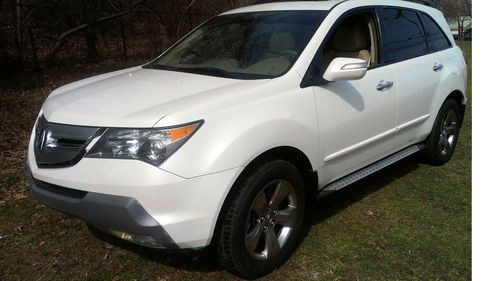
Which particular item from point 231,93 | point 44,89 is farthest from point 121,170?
point 44,89

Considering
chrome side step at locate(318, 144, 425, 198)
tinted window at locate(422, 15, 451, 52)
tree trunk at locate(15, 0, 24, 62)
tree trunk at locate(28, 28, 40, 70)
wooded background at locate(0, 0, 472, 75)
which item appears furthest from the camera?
tree trunk at locate(28, 28, 40, 70)

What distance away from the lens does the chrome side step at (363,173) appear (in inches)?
140

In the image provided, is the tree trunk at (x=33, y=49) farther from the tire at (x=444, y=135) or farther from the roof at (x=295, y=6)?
the tire at (x=444, y=135)

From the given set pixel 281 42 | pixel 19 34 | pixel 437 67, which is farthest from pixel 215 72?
pixel 19 34

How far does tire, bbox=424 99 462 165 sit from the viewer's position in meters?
4.93

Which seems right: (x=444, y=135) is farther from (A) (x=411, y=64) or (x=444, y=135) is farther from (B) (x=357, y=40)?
(B) (x=357, y=40)

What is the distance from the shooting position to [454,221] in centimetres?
393

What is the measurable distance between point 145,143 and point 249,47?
58.6 inches

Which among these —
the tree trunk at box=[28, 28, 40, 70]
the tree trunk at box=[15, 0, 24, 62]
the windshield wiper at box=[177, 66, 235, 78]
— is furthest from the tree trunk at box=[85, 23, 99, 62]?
the windshield wiper at box=[177, 66, 235, 78]

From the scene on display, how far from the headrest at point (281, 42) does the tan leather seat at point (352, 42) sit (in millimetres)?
642

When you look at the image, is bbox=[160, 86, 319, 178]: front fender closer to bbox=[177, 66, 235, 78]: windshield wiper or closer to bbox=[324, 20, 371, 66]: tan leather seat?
bbox=[177, 66, 235, 78]: windshield wiper
